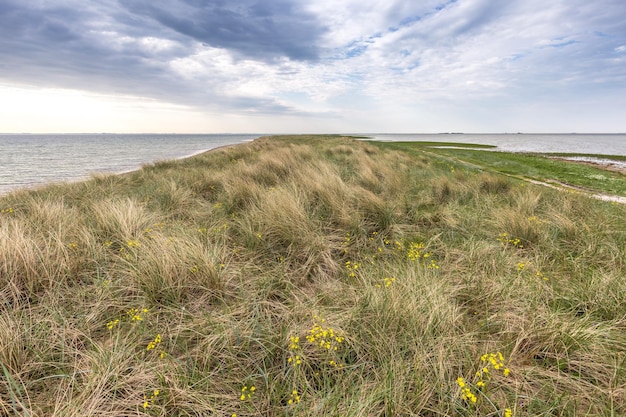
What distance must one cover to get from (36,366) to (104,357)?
505mm

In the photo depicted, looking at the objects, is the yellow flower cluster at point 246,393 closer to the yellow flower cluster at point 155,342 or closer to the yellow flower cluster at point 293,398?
the yellow flower cluster at point 293,398

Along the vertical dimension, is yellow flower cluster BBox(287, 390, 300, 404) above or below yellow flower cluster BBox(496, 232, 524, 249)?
below

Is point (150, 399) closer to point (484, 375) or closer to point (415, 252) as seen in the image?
point (484, 375)

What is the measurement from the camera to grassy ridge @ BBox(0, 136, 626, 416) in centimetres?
181

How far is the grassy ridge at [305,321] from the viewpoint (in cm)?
181

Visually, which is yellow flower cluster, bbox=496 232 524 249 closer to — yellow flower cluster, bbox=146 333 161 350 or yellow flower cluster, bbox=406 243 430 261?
yellow flower cluster, bbox=406 243 430 261

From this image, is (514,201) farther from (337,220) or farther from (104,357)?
(104,357)

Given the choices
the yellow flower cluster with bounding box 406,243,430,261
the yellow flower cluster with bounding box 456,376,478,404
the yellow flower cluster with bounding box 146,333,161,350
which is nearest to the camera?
the yellow flower cluster with bounding box 456,376,478,404

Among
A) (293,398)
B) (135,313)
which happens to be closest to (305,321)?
(293,398)

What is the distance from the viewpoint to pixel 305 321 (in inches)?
100.0

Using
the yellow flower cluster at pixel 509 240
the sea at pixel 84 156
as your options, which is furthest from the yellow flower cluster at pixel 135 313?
the sea at pixel 84 156

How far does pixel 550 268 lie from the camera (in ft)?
11.9

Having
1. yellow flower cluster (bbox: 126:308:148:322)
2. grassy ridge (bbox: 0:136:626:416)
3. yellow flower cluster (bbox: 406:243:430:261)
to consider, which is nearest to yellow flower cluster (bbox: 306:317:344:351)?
grassy ridge (bbox: 0:136:626:416)

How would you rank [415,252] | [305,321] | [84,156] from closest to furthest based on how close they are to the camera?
[305,321], [415,252], [84,156]
